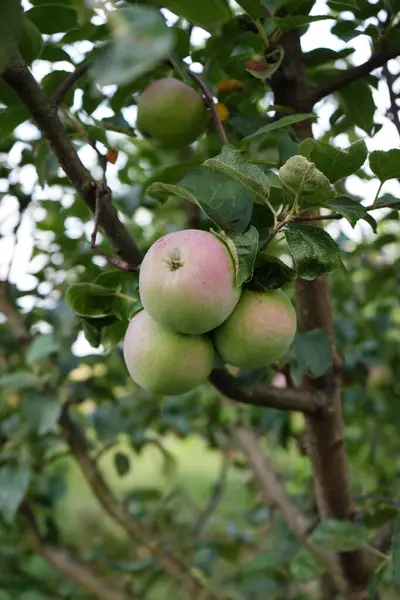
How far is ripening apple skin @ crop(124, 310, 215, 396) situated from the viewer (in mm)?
604

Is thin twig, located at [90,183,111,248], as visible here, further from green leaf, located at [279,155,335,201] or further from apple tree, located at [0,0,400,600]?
green leaf, located at [279,155,335,201]

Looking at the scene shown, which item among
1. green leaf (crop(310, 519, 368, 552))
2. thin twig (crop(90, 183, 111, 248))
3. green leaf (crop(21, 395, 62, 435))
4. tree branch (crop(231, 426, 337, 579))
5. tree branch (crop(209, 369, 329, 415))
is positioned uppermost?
thin twig (crop(90, 183, 111, 248))

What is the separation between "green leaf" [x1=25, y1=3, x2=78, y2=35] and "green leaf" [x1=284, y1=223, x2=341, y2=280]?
0.31 meters

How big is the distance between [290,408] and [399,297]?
74 cm

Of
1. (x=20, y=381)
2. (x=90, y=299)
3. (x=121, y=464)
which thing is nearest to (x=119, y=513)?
(x=121, y=464)

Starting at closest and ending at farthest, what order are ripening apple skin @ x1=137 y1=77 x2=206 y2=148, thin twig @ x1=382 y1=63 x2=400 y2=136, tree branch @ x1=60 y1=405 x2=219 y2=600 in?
1. ripening apple skin @ x1=137 y1=77 x2=206 y2=148
2. thin twig @ x1=382 y1=63 x2=400 y2=136
3. tree branch @ x1=60 y1=405 x2=219 y2=600

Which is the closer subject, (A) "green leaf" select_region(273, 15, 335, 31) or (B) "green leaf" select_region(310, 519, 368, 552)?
(A) "green leaf" select_region(273, 15, 335, 31)

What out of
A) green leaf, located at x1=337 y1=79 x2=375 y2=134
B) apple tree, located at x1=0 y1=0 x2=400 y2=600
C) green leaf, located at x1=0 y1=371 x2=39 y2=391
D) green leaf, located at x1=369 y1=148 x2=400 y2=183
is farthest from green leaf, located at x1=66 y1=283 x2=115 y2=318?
green leaf, located at x1=0 y1=371 x2=39 y2=391

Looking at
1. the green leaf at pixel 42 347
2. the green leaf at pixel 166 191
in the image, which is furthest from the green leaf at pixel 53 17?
the green leaf at pixel 42 347

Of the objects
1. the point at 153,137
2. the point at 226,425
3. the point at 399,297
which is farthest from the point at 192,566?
the point at 153,137

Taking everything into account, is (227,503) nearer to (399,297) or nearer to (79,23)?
(399,297)

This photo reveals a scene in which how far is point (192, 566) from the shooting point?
5.16 feet

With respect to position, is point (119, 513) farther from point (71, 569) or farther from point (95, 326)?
point (95, 326)

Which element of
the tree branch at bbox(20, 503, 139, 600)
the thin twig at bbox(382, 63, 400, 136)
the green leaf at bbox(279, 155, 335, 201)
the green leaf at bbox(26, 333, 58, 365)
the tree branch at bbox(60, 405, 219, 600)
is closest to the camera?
the green leaf at bbox(279, 155, 335, 201)
